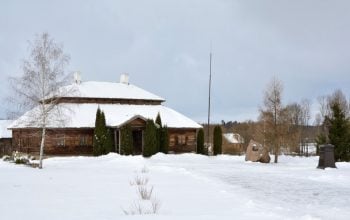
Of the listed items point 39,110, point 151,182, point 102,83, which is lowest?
point 151,182

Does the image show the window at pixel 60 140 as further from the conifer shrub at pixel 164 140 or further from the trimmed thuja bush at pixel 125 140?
the conifer shrub at pixel 164 140

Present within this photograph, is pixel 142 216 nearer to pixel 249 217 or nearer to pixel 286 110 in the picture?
pixel 249 217

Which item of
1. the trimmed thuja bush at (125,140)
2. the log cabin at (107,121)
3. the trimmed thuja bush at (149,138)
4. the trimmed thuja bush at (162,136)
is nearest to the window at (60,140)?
the log cabin at (107,121)

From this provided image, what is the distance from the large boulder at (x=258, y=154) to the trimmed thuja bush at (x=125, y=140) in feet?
34.9

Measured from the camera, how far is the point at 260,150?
39.5 m

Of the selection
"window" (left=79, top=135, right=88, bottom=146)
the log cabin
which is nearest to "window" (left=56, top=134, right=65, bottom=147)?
the log cabin

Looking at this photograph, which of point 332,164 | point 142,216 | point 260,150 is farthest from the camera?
point 260,150

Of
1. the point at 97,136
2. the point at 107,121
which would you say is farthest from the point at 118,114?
the point at 97,136

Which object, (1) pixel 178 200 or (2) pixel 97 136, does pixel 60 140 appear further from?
(1) pixel 178 200

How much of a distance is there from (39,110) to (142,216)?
837 inches

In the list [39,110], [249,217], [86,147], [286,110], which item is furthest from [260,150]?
[249,217]

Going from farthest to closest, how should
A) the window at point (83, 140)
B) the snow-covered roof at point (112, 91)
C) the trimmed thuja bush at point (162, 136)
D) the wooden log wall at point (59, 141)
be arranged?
the snow-covered roof at point (112, 91), the trimmed thuja bush at point (162, 136), the window at point (83, 140), the wooden log wall at point (59, 141)

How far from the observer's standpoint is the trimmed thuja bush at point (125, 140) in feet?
137

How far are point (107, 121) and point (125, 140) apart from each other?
10.9 feet
